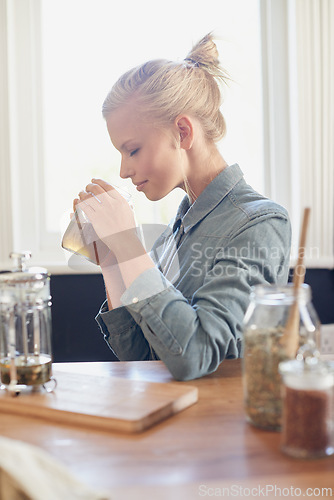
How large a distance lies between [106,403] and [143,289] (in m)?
0.26

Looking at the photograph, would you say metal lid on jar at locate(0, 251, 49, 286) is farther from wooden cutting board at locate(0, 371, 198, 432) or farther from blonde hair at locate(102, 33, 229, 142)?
blonde hair at locate(102, 33, 229, 142)

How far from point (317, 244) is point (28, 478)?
2.08m

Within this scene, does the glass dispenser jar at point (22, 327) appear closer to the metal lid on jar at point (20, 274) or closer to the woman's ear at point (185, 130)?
the metal lid on jar at point (20, 274)

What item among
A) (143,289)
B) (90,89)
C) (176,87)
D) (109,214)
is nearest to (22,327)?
(143,289)

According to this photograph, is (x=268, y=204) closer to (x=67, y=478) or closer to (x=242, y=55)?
(x=67, y=478)

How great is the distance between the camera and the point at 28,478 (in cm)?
53

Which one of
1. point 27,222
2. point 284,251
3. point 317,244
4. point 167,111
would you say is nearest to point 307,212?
point 284,251

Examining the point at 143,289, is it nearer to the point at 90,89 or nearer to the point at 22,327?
the point at 22,327

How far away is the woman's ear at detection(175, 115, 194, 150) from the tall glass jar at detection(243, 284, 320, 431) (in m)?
0.69

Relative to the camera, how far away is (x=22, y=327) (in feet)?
2.87

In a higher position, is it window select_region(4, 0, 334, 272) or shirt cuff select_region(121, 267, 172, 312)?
window select_region(4, 0, 334, 272)

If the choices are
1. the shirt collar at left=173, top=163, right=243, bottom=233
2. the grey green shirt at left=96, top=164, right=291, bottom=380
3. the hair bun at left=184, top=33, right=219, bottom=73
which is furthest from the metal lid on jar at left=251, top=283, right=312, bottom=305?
the hair bun at left=184, top=33, right=219, bottom=73

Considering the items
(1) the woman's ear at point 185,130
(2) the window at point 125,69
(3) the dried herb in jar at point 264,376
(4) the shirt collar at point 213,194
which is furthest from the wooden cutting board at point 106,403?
(2) the window at point 125,69

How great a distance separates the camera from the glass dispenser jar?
850 mm
